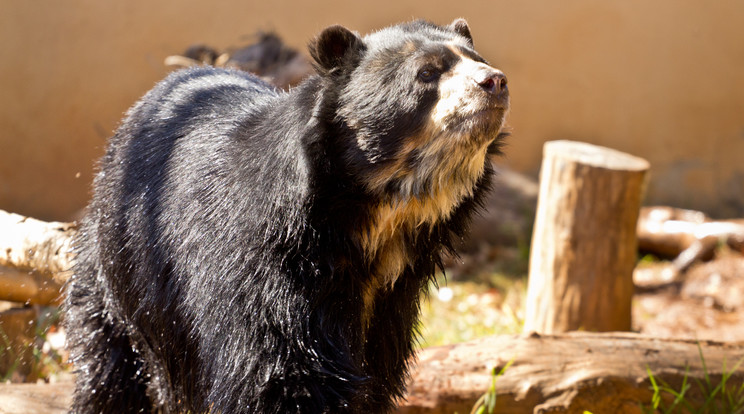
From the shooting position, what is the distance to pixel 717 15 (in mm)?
8820

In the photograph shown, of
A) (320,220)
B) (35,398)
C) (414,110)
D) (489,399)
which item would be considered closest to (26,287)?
(35,398)

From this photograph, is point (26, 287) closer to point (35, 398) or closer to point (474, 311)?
point (35, 398)

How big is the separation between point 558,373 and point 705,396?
30.2 inches

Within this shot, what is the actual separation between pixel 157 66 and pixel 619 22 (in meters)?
5.16

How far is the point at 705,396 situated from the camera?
3.92m

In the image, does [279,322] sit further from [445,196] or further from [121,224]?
[121,224]

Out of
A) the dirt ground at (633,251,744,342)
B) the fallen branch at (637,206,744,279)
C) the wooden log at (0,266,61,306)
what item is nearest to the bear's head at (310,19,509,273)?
the wooden log at (0,266,61,306)

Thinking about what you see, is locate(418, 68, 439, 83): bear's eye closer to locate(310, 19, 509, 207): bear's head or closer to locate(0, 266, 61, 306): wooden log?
locate(310, 19, 509, 207): bear's head

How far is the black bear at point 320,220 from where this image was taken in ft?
9.05

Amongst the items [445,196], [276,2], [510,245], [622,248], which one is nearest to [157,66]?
[276,2]

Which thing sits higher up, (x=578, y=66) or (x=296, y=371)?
(x=578, y=66)

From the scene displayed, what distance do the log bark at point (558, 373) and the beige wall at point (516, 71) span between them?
16.4 feet

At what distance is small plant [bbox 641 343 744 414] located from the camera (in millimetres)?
3869

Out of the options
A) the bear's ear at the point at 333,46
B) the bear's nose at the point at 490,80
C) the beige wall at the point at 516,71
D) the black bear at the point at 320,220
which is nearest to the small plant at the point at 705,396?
the black bear at the point at 320,220
